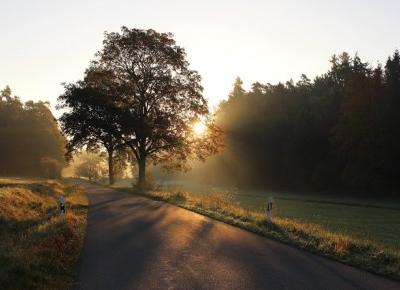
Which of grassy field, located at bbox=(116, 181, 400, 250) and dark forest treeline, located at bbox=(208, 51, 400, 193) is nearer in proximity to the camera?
grassy field, located at bbox=(116, 181, 400, 250)

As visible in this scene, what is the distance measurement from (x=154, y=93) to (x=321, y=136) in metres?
28.9

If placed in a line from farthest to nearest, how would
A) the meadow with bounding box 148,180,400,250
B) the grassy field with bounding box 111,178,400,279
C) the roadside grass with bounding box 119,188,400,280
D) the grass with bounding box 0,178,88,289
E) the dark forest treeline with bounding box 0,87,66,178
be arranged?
the dark forest treeline with bounding box 0,87,66,178 < the meadow with bounding box 148,180,400,250 < the grassy field with bounding box 111,178,400,279 < the roadside grass with bounding box 119,188,400,280 < the grass with bounding box 0,178,88,289

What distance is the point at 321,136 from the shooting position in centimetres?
6191

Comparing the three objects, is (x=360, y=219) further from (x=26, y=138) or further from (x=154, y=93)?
(x=26, y=138)

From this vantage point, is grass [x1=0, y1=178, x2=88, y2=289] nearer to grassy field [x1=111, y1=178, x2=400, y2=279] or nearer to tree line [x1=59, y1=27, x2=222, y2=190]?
grassy field [x1=111, y1=178, x2=400, y2=279]

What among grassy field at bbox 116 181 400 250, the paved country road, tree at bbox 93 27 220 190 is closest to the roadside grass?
the paved country road

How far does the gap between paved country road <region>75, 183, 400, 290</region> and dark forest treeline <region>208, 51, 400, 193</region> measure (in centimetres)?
3970

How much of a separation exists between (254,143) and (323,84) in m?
34.9

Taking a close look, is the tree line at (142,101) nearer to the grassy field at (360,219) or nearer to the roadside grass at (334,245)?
the grassy field at (360,219)

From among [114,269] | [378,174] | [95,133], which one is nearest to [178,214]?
[114,269]

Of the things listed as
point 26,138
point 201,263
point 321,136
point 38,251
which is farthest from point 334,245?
point 26,138

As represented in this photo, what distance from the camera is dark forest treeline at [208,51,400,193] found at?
168 ft

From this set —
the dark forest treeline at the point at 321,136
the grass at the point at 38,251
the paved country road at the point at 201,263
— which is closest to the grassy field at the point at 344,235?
the paved country road at the point at 201,263

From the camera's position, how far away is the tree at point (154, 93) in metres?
41.9
